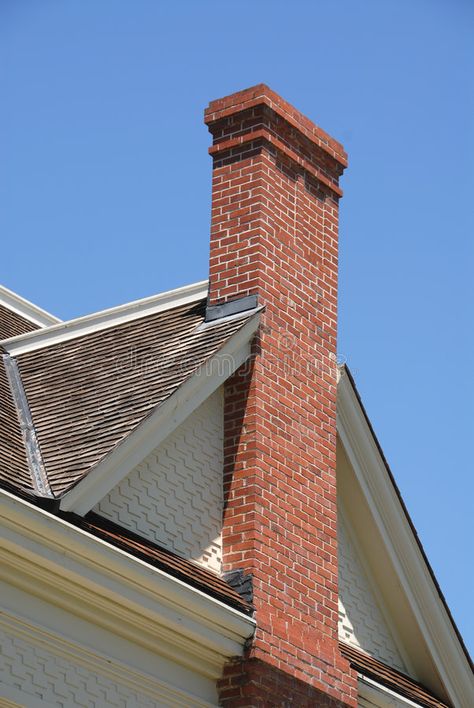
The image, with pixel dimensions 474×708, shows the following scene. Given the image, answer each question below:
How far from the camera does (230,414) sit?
38.9 feet

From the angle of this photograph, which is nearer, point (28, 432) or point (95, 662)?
point (95, 662)

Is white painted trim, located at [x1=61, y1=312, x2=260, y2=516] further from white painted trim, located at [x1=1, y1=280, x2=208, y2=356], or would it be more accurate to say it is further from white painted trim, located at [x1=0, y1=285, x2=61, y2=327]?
white painted trim, located at [x1=0, y1=285, x2=61, y2=327]

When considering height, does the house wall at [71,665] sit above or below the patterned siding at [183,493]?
below

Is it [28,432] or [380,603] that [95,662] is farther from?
[380,603]

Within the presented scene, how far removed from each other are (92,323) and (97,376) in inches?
59.1

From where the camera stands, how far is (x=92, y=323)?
530 inches

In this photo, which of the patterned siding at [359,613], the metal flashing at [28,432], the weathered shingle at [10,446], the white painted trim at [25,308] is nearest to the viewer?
the weathered shingle at [10,446]

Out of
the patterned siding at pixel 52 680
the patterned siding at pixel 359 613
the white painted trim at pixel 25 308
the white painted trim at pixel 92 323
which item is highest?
the white painted trim at pixel 25 308

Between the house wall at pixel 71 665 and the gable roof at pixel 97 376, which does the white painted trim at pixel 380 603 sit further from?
the house wall at pixel 71 665

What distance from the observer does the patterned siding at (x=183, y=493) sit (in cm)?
1064

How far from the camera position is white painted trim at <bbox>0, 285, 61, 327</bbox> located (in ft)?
52.4

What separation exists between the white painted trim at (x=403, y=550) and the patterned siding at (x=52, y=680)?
13.4 feet

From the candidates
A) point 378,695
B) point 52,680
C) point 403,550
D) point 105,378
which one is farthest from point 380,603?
point 52,680

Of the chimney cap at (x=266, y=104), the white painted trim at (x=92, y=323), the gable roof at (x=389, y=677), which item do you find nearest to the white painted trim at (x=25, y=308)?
the white painted trim at (x=92, y=323)
